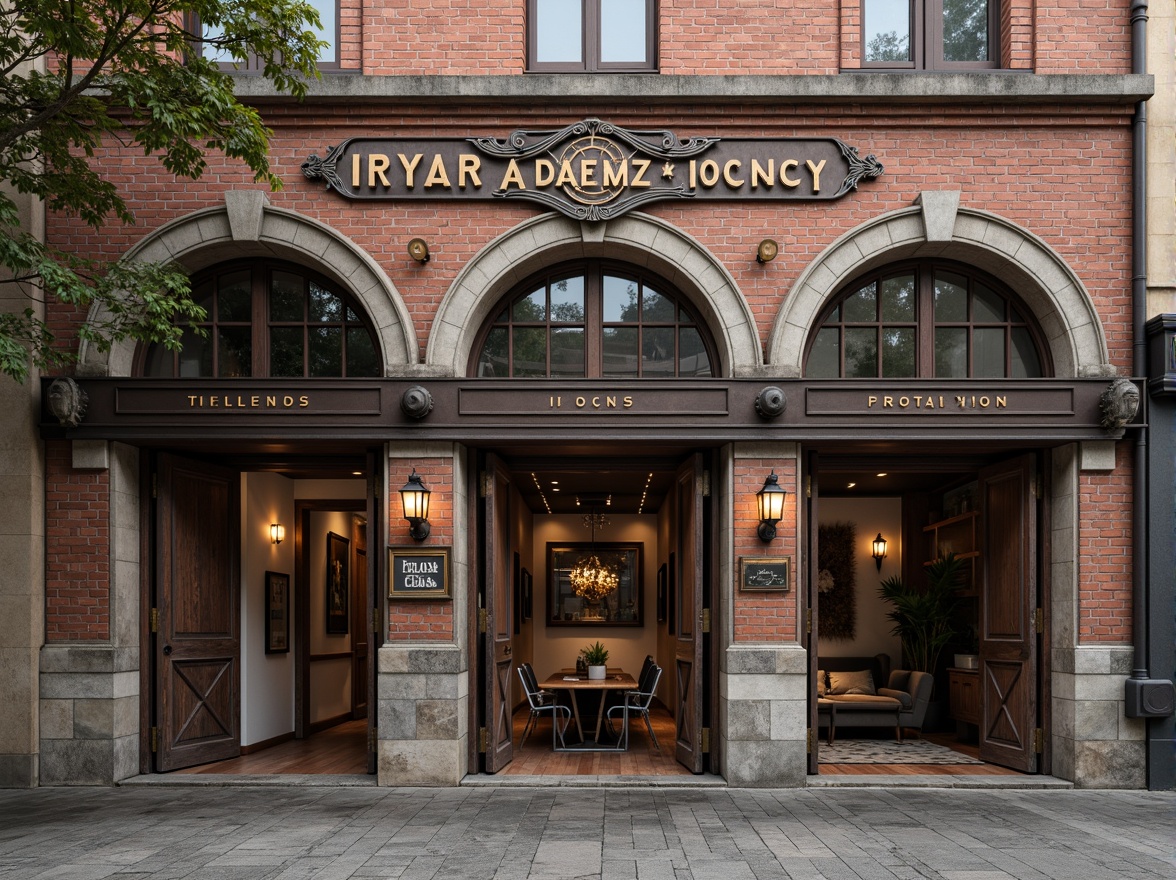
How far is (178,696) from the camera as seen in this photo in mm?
9453

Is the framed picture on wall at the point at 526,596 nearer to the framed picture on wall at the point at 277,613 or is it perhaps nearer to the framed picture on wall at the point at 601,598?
the framed picture on wall at the point at 601,598

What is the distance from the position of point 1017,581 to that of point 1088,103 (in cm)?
430

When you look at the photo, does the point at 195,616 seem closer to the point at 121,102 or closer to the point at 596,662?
the point at 121,102

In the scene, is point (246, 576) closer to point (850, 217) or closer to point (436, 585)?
point (436, 585)

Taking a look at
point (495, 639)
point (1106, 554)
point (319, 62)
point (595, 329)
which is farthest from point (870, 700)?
point (319, 62)

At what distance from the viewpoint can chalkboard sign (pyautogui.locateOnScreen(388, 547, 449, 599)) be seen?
881cm

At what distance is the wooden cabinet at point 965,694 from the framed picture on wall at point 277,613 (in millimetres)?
7945

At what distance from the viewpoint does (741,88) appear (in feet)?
29.3

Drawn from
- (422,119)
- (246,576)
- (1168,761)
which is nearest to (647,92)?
(422,119)

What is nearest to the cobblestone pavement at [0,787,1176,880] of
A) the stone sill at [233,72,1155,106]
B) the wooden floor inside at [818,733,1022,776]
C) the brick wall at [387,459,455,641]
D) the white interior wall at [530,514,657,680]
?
the wooden floor inside at [818,733,1022,776]

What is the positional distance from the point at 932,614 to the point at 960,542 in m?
1.16

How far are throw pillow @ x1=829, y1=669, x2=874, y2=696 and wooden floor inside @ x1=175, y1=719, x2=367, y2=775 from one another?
5.85 m

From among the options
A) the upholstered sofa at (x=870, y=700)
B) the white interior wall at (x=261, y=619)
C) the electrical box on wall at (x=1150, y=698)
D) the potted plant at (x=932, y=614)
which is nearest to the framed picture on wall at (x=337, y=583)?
the white interior wall at (x=261, y=619)

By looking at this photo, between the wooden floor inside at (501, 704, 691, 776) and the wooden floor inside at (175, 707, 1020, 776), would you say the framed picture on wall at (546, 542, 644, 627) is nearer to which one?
the wooden floor inside at (501, 704, 691, 776)
